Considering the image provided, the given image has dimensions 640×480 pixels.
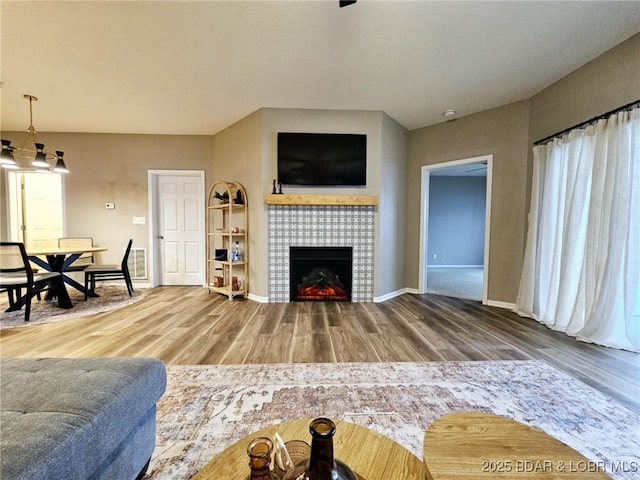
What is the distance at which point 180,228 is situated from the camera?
521 cm

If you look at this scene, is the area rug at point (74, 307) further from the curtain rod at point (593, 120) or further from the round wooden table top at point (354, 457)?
the curtain rod at point (593, 120)

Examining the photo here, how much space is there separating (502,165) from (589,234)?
1573mm

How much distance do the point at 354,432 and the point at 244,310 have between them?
2.98 metres

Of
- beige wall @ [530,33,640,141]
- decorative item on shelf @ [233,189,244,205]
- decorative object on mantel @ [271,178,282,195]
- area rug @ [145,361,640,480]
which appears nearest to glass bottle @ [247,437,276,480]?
area rug @ [145,361,640,480]

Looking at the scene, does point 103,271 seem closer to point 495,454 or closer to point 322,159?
point 322,159

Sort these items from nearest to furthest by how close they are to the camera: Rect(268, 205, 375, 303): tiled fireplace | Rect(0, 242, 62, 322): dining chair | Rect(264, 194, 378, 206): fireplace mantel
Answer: Rect(0, 242, 62, 322): dining chair
Rect(264, 194, 378, 206): fireplace mantel
Rect(268, 205, 375, 303): tiled fireplace

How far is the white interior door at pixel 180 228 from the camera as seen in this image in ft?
17.0

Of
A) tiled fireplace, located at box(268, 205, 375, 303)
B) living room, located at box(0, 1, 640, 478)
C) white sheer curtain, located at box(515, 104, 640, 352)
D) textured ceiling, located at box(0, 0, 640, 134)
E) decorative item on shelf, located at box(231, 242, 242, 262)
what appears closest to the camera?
textured ceiling, located at box(0, 0, 640, 134)

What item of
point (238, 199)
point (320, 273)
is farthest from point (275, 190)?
point (320, 273)

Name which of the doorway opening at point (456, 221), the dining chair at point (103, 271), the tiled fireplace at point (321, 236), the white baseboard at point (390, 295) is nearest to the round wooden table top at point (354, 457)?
the tiled fireplace at point (321, 236)

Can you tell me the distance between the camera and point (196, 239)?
17.1 feet

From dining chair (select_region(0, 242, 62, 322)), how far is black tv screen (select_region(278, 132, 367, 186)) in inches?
124

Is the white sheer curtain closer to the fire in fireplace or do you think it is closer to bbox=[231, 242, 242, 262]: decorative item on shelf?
the fire in fireplace

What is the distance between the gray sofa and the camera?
752 mm
